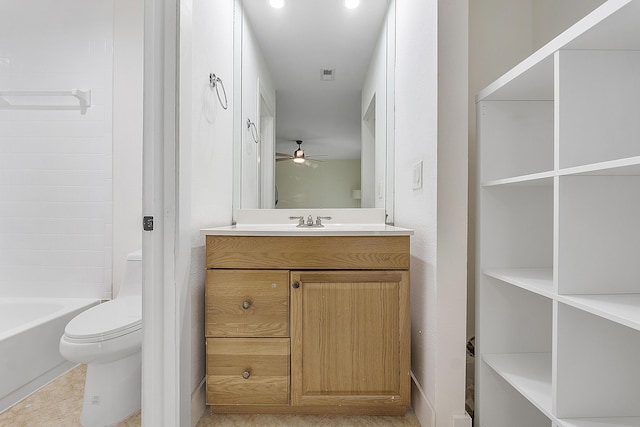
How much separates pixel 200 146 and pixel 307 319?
887mm

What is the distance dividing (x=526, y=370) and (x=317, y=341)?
79cm

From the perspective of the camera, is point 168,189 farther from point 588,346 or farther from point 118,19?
point 118,19

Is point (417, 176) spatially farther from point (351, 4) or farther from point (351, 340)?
point (351, 4)

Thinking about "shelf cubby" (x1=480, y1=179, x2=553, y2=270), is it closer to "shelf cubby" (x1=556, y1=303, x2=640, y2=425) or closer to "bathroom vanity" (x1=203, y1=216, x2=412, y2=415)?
"bathroom vanity" (x1=203, y1=216, x2=412, y2=415)

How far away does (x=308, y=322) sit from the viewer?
4.60ft

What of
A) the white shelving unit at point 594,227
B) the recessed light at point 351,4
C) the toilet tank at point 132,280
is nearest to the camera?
the white shelving unit at point 594,227

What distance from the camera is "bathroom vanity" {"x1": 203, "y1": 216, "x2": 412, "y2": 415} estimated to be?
1391 millimetres

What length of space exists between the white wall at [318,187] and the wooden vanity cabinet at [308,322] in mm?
631

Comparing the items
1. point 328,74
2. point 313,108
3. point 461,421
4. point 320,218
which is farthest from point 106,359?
point 328,74

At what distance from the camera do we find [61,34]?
6.66 feet

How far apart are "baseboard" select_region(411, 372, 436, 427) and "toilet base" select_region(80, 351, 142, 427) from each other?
4.17ft

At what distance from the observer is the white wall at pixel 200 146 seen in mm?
1304

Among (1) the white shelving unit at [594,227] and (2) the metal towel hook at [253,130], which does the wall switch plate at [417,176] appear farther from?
(2) the metal towel hook at [253,130]

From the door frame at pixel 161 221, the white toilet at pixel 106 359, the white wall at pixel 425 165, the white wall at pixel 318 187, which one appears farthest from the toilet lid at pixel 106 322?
the white wall at pixel 425 165
